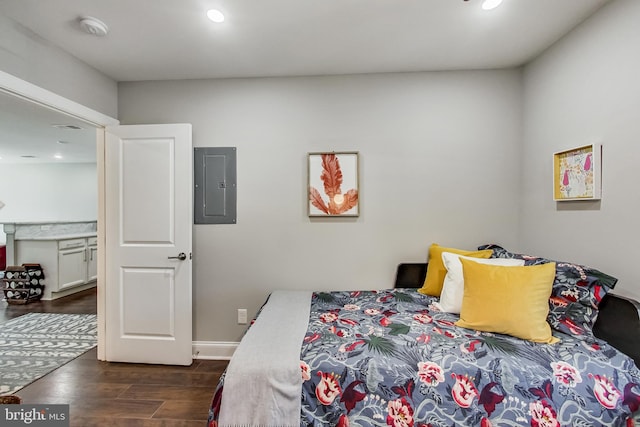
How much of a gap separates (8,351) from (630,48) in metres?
5.22

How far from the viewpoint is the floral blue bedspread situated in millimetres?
1256

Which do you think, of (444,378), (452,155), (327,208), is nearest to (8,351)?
(327,208)

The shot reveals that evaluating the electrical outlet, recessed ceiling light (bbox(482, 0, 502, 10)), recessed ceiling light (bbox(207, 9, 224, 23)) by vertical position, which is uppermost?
recessed ceiling light (bbox(482, 0, 502, 10))

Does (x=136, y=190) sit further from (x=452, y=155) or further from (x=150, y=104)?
(x=452, y=155)

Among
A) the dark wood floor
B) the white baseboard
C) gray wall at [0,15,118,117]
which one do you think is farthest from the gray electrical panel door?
the dark wood floor

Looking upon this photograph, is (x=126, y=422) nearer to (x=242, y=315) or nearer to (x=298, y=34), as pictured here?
(x=242, y=315)

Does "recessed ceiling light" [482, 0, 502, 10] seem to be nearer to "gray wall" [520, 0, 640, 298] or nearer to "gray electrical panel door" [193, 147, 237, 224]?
"gray wall" [520, 0, 640, 298]

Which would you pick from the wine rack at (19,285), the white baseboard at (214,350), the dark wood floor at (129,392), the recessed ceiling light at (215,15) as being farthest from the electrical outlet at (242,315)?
the wine rack at (19,285)

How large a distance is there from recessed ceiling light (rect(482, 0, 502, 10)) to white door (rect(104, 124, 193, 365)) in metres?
2.30

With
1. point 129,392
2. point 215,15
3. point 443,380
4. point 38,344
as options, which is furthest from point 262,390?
point 38,344

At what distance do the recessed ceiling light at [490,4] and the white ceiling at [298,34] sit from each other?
41 millimetres

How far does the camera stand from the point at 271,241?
2.56 meters

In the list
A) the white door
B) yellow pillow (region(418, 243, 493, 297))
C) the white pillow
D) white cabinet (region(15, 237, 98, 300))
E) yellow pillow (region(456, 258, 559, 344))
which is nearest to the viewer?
yellow pillow (region(456, 258, 559, 344))

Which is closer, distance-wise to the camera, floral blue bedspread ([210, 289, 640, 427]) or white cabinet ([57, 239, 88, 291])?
floral blue bedspread ([210, 289, 640, 427])
